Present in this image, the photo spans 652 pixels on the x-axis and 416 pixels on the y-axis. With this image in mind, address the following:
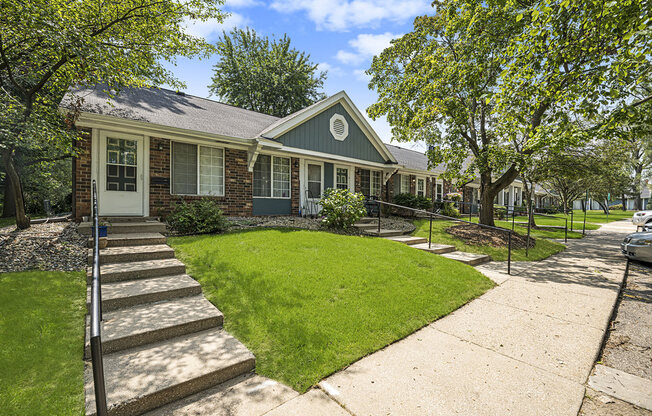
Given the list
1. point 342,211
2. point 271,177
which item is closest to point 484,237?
point 342,211

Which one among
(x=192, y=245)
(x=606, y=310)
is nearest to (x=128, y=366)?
(x=192, y=245)

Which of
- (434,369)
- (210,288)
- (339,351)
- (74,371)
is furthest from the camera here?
(210,288)

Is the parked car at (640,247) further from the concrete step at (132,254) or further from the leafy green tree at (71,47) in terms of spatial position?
the leafy green tree at (71,47)

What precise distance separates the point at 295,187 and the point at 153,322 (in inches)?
321

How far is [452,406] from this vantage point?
2.32 metres

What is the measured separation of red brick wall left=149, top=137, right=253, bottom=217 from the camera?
26.0 ft

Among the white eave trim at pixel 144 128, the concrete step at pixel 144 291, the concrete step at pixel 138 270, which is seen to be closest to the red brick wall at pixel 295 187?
the white eave trim at pixel 144 128

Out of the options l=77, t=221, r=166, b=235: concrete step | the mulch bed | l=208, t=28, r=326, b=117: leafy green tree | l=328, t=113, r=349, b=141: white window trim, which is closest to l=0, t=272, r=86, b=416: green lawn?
l=77, t=221, r=166, b=235: concrete step

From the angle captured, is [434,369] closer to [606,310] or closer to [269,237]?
[606,310]

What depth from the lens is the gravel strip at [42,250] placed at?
480cm

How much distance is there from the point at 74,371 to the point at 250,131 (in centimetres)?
851

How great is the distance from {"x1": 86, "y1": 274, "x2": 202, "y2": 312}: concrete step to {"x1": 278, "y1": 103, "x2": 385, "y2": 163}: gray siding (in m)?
6.62

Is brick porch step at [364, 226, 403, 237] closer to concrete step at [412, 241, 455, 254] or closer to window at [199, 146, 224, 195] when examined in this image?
concrete step at [412, 241, 455, 254]

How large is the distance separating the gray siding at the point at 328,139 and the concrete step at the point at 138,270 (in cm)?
615
